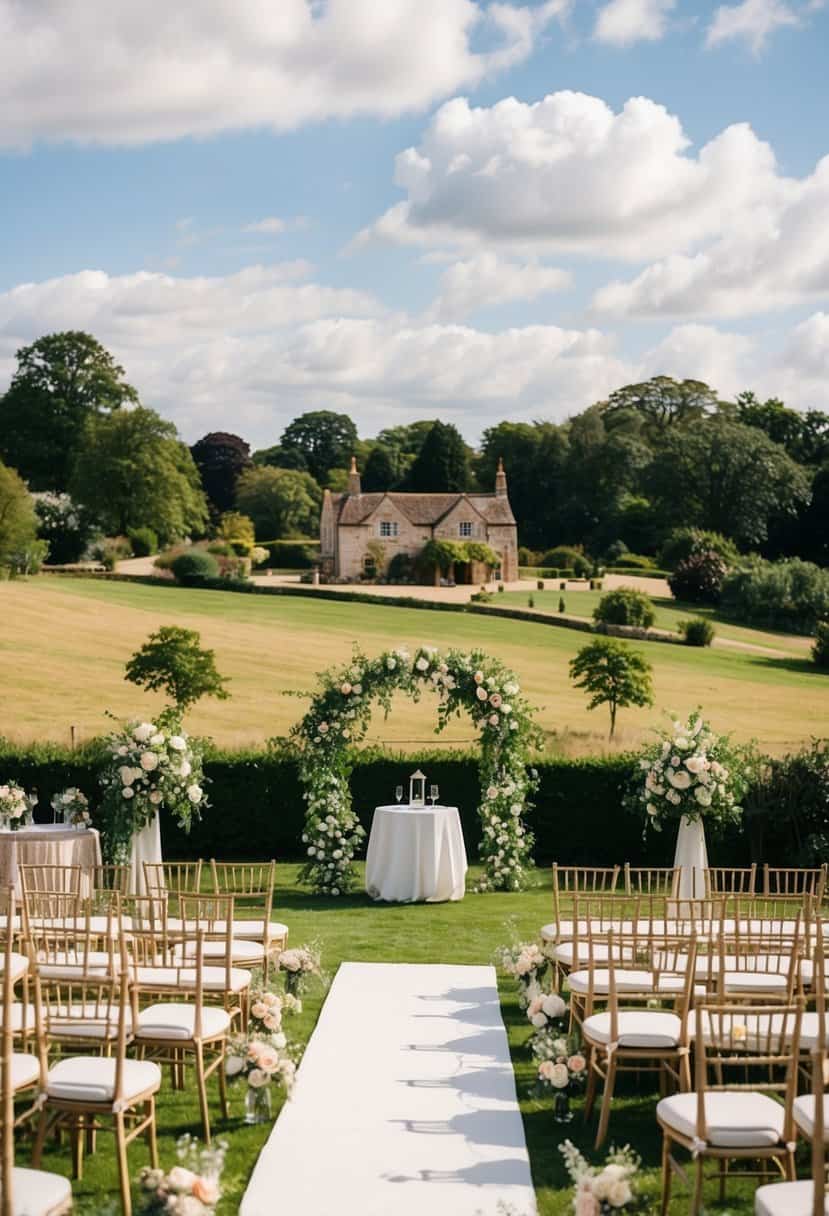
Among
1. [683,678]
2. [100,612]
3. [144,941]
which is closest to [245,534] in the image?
[100,612]

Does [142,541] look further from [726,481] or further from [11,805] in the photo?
[11,805]

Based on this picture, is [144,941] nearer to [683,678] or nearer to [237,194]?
[237,194]

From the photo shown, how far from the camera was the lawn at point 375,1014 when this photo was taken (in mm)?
6090

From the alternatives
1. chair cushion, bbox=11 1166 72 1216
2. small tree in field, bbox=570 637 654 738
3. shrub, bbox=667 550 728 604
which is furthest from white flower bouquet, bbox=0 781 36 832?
shrub, bbox=667 550 728 604

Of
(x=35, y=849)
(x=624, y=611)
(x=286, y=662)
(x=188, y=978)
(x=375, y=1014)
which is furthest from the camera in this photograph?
(x=624, y=611)

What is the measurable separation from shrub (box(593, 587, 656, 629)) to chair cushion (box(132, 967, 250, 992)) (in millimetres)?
42043

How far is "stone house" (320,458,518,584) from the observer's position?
211 ft

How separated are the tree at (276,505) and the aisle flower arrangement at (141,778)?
63.2m

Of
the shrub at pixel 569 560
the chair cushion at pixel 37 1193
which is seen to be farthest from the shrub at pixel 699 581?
the chair cushion at pixel 37 1193

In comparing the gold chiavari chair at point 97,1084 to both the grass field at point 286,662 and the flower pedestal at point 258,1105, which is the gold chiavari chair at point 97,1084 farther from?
the grass field at point 286,662

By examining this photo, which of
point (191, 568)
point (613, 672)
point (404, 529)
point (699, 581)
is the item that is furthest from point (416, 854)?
point (404, 529)

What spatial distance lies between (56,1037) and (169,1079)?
5.33ft

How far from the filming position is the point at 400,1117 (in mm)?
6961

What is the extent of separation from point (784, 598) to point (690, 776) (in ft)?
137
